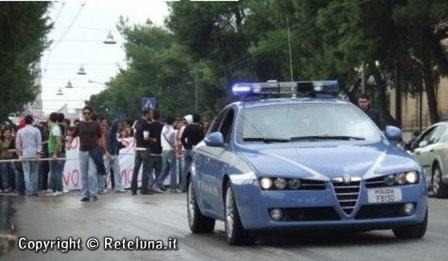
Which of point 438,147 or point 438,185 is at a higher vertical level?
point 438,147

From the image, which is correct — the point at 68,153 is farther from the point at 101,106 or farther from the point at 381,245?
the point at 101,106

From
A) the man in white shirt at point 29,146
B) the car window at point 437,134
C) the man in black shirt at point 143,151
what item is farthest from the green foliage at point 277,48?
the man in white shirt at point 29,146

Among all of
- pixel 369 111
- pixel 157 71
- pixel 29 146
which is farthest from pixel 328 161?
pixel 157 71

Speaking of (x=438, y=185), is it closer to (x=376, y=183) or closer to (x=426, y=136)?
(x=426, y=136)

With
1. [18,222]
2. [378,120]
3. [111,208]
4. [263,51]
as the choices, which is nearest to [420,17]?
[378,120]

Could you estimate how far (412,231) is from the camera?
982 centimetres

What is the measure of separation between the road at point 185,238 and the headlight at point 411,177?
65 cm

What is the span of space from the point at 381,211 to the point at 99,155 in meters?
11.1

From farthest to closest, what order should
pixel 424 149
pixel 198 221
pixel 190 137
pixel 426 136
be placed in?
pixel 190 137, pixel 426 136, pixel 424 149, pixel 198 221

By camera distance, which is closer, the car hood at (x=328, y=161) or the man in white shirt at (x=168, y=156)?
the car hood at (x=328, y=161)

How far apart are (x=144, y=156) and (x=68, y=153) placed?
292 cm

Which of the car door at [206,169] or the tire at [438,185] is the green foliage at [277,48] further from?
the car door at [206,169]

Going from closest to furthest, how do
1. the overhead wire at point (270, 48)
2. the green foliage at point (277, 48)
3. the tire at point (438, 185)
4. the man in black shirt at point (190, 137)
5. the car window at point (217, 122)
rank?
1. the car window at point (217, 122)
2. the tire at point (438, 185)
3. the man in black shirt at point (190, 137)
4. the green foliage at point (277, 48)
5. the overhead wire at point (270, 48)

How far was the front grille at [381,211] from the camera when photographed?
914cm
